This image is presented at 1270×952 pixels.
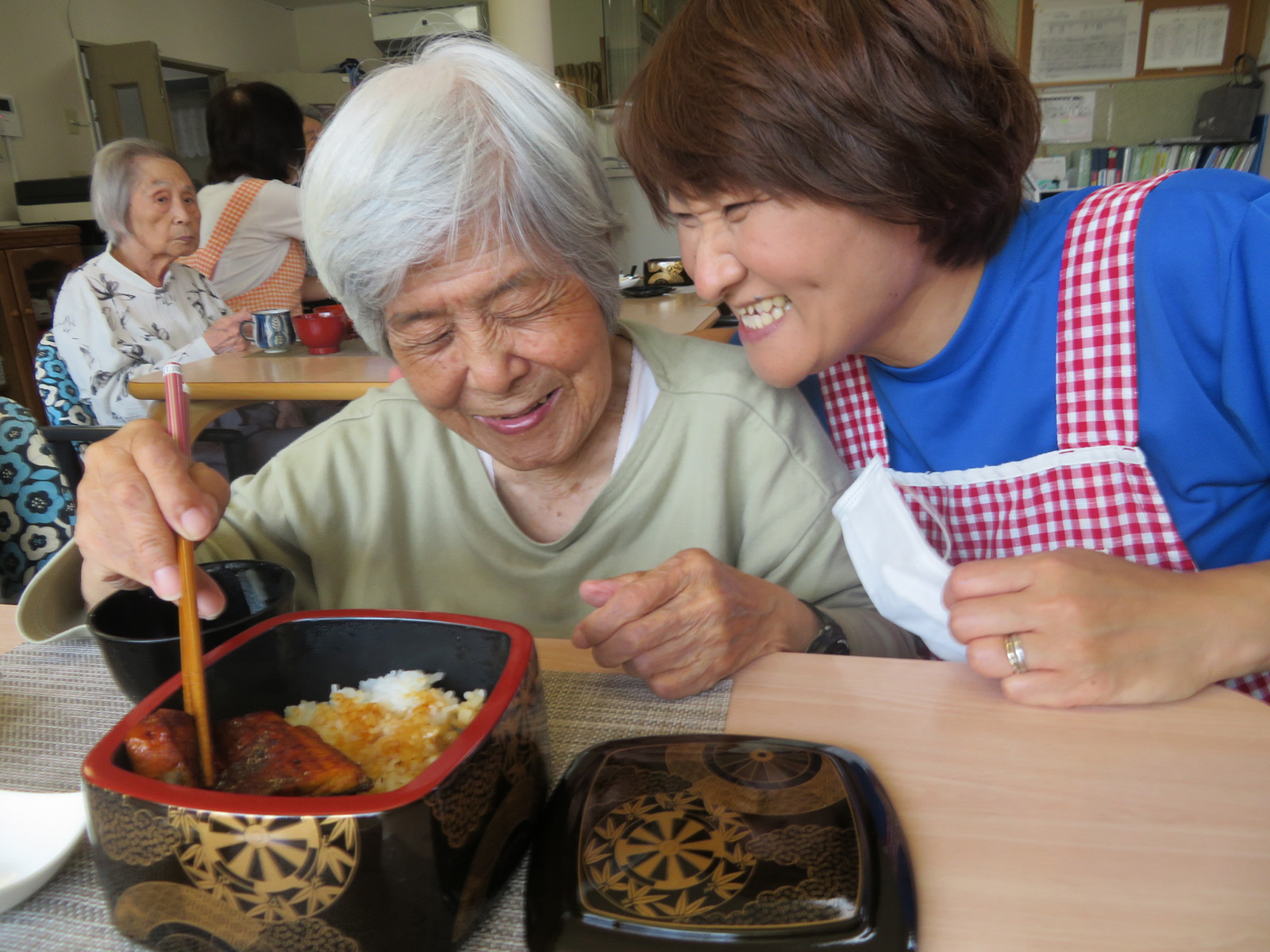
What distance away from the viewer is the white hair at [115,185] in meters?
3.11

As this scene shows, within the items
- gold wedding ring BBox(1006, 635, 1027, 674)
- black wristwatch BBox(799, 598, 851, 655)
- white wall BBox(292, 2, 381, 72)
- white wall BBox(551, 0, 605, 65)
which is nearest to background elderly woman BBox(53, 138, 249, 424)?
black wristwatch BBox(799, 598, 851, 655)

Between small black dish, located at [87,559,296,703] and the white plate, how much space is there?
10 centimetres

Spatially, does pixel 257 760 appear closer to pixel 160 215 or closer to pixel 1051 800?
pixel 1051 800

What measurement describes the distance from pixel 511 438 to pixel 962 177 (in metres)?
0.58

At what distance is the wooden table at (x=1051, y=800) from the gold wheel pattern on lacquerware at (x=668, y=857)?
0.11m

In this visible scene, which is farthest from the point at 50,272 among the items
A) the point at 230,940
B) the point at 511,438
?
the point at 230,940

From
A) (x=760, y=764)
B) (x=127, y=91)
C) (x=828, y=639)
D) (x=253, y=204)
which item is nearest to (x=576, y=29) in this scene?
(x=253, y=204)

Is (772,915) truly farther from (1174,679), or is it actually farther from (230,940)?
(1174,679)

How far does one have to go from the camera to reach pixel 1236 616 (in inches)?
30.5

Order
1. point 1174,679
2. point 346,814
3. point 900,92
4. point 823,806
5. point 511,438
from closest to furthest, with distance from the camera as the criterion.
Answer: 1. point 346,814
2. point 823,806
3. point 1174,679
4. point 900,92
5. point 511,438

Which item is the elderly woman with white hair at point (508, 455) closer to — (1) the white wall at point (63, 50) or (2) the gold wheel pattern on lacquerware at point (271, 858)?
(2) the gold wheel pattern on lacquerware at point (271, 858)

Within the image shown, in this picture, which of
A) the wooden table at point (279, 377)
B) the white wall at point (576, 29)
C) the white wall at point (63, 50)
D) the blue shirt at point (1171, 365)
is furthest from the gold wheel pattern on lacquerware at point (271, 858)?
the white wall at point (63, 50)

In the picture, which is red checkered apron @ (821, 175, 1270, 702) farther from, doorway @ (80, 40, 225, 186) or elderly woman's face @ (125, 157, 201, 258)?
doorway @ (80, 40, 225, 186)

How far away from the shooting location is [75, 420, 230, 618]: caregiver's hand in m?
0.72
